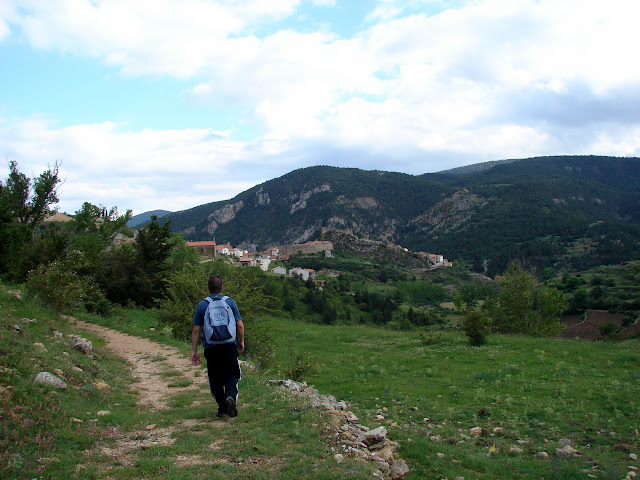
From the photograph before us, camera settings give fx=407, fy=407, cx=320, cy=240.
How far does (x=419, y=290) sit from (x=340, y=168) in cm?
12407

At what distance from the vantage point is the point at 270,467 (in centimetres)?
409

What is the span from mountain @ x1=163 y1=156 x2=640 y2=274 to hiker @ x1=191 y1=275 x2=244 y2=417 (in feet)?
348

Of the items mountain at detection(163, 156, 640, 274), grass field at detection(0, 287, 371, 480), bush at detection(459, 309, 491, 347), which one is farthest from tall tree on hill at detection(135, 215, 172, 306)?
mountain at detection(163, 156, 640, 274)

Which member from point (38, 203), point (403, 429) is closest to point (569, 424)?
point (403, 429)

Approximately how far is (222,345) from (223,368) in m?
0.33

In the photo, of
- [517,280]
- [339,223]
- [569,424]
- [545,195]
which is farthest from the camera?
[339,223]

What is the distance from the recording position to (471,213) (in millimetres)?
144125

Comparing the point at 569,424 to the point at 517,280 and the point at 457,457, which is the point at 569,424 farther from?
the point at 517,280

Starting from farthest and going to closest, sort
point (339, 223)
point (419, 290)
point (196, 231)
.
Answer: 1. point (196, 231)
2. point (339, 223)
3. point (419, 290)

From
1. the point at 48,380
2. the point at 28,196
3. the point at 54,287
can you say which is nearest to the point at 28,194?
the point at 28,196

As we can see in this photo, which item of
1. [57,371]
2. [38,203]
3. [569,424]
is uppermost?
[38,203]

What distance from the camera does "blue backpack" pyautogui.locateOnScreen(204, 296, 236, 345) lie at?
552 cm

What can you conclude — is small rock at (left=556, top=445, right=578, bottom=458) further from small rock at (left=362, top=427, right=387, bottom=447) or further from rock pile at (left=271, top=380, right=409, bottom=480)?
small rock at (left=362, top=427, right=387, bottom=447)

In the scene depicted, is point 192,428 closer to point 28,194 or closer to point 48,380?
point 48,380
